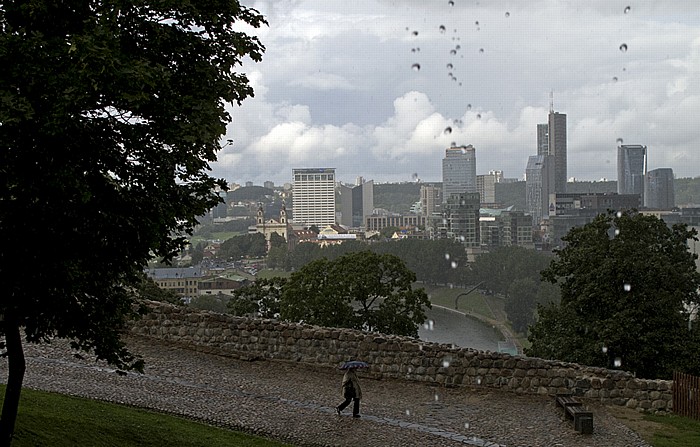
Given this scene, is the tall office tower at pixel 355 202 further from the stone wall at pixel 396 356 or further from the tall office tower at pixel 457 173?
the stone wall at pixel 396 356

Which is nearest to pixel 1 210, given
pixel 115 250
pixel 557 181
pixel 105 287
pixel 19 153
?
pixel 19 153

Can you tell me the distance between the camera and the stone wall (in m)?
12.7

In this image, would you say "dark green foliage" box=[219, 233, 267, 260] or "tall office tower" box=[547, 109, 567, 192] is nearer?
"dark green foliage" box=[219, 233, 267, 260]

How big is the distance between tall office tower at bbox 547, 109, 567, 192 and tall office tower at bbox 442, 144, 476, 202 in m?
10.9

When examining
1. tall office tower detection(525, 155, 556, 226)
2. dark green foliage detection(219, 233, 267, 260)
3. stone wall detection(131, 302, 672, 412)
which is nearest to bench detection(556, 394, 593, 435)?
stone wall detection(131, 302, 672, 412)

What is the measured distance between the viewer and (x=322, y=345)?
47.4 ft

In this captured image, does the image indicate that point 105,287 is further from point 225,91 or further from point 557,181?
point 557,181

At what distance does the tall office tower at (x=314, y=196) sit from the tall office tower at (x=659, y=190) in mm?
65774

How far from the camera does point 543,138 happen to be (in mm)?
100938

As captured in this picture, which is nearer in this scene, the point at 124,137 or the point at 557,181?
the point at 124,137

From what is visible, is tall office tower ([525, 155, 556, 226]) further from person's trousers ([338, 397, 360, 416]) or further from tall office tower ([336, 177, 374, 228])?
person's trousers ([338, 397, 360, 416])

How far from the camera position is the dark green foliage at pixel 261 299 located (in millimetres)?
27000

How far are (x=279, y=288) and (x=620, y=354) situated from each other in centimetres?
1211

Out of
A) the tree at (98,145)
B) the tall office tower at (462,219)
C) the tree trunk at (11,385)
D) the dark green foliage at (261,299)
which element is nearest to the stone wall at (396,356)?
the tree at (98,145)
